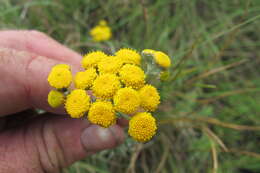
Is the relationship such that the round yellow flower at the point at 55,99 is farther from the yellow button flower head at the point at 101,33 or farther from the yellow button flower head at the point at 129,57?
the yellow button flower head at the point at 101,33

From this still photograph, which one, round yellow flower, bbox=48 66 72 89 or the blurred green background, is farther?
the blurred green background

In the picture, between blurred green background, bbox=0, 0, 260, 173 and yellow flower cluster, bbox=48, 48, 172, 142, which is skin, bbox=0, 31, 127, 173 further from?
blurred green background, bbox=0, 0, 260, 173

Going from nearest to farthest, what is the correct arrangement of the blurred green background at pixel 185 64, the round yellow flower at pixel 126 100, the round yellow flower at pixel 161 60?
the round yellow flower at pixel 126 100
the round yellow flower at pixel 161 60
the blurred green background at pixel 185 64

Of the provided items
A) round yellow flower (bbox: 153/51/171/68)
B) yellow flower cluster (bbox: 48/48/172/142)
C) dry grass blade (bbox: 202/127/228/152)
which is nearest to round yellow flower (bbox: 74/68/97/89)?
yellow flower cluster (bbox: 48/48/172/142)

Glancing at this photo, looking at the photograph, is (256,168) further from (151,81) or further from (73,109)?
(73,109)

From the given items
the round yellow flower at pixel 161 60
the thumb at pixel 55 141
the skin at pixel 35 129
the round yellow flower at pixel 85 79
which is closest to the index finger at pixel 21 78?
the skin at pixel 35 129
